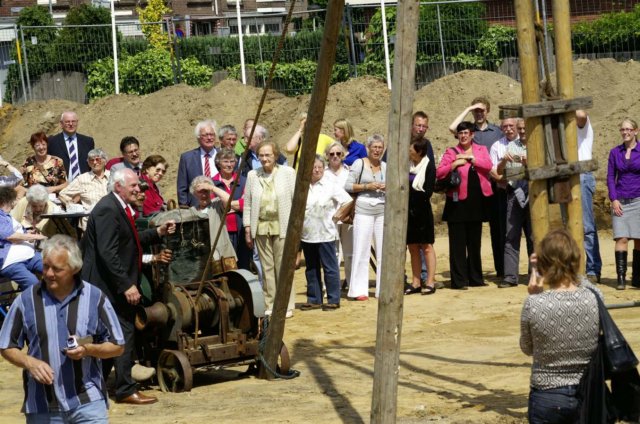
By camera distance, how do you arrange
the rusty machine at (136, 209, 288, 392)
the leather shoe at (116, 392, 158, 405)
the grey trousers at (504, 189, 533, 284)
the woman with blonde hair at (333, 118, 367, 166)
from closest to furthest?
the leather shoe at (116, 392, 158, 405) → the rusty machine at (136, 209, 288, 392) → the grey trousers at (504, 189, 533, 284) → the woman with blonde hair at (333, 118, 367, 166)

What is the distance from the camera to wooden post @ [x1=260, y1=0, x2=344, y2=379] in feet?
31.6

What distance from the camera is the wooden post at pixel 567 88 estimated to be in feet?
29.4

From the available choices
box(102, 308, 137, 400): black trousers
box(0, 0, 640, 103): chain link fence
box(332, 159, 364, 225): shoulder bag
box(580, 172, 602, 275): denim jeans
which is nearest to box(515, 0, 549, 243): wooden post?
box(102, 308, 137, 400): black trousers

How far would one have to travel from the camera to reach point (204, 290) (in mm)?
11547

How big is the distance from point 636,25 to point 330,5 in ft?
68.9

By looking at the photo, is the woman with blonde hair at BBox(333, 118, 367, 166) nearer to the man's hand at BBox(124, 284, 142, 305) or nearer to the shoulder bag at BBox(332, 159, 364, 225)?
the shoulder bag at BBox(332, 159, 364, 225)

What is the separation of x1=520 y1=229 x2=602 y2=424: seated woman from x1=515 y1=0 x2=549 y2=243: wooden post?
5.99 ft

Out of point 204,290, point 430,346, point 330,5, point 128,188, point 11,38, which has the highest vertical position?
point 11,38

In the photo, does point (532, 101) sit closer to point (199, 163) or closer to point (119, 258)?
point (119, 258)

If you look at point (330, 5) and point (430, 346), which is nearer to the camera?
point (330, 5)

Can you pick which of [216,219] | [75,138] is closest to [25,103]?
[75,138]

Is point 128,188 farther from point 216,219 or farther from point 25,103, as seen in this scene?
point 25,103

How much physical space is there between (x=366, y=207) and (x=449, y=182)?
50.3 inches

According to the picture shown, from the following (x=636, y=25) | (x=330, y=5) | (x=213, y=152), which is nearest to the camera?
(x=330, y=5)
